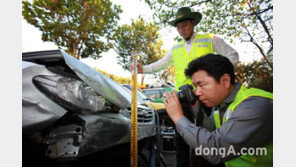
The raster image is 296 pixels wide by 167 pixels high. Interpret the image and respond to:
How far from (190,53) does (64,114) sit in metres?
1.90

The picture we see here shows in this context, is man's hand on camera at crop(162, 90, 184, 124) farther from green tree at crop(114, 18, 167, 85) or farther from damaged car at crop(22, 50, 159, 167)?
green tree at crop(114, 18, 167, 85)

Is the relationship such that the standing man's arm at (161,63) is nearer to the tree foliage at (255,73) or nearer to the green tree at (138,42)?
the tree foliage at (255,73)

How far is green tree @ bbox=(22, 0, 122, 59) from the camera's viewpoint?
1133cm

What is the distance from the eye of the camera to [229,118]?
1052mm

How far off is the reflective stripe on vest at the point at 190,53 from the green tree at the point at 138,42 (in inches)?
604

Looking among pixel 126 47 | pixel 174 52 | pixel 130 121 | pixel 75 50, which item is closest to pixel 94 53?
pixel 75 50

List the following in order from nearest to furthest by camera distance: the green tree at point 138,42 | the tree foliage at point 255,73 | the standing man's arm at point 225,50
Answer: the standing man's arm at point 225,50 < the tree foliage at point 255,73 < the green tree at point 138,42

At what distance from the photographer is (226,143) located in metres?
0.94

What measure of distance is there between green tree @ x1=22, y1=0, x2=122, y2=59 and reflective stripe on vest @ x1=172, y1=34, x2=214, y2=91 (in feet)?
37.1

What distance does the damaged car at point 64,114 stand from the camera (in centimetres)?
84

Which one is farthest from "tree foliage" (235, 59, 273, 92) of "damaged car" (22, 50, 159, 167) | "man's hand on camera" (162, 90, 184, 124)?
"damaged car" (22, 50, 159, 167)

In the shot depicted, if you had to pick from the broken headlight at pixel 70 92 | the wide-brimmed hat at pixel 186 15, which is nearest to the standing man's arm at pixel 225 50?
the wide-brimmed hat at pixel 186 15

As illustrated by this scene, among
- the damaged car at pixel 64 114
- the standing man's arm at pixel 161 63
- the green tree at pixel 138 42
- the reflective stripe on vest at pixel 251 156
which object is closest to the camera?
the damaged car at pixel 64 114

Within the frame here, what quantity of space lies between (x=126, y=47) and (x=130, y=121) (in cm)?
1878
